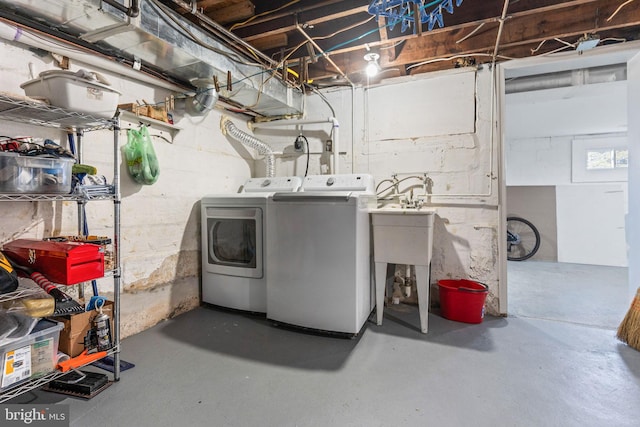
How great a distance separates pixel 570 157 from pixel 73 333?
7198 millimetres

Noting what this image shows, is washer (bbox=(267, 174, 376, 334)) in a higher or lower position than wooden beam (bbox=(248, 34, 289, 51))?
lower

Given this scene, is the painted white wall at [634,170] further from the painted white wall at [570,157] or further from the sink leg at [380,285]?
the sink leg at [380,285]

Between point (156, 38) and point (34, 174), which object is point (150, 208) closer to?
point (34, 174)

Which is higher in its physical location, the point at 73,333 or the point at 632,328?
the point at 73,333

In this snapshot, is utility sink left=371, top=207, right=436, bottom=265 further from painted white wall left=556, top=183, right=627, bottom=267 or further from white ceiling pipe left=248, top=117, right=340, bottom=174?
painted white wall left=556, top=183, right=627, bottom=267

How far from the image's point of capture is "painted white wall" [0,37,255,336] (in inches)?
68.1

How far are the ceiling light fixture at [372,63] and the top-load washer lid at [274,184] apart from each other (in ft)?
3.97

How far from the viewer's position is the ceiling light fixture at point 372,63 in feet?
8.58

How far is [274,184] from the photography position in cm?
310

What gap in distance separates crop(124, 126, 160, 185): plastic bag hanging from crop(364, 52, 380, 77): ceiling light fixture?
1940mm

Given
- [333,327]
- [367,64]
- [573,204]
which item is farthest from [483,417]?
[573,204]

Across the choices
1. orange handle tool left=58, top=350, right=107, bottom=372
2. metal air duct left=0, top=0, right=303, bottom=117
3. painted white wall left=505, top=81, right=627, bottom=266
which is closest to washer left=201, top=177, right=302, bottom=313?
metal air duct left=0, top=0, right=303, bottom=117

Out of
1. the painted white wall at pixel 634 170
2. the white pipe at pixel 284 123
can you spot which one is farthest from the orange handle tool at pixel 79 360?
the painted white wall at pixel 634 170

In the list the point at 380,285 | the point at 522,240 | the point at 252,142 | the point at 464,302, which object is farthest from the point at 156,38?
the point at 522,240
